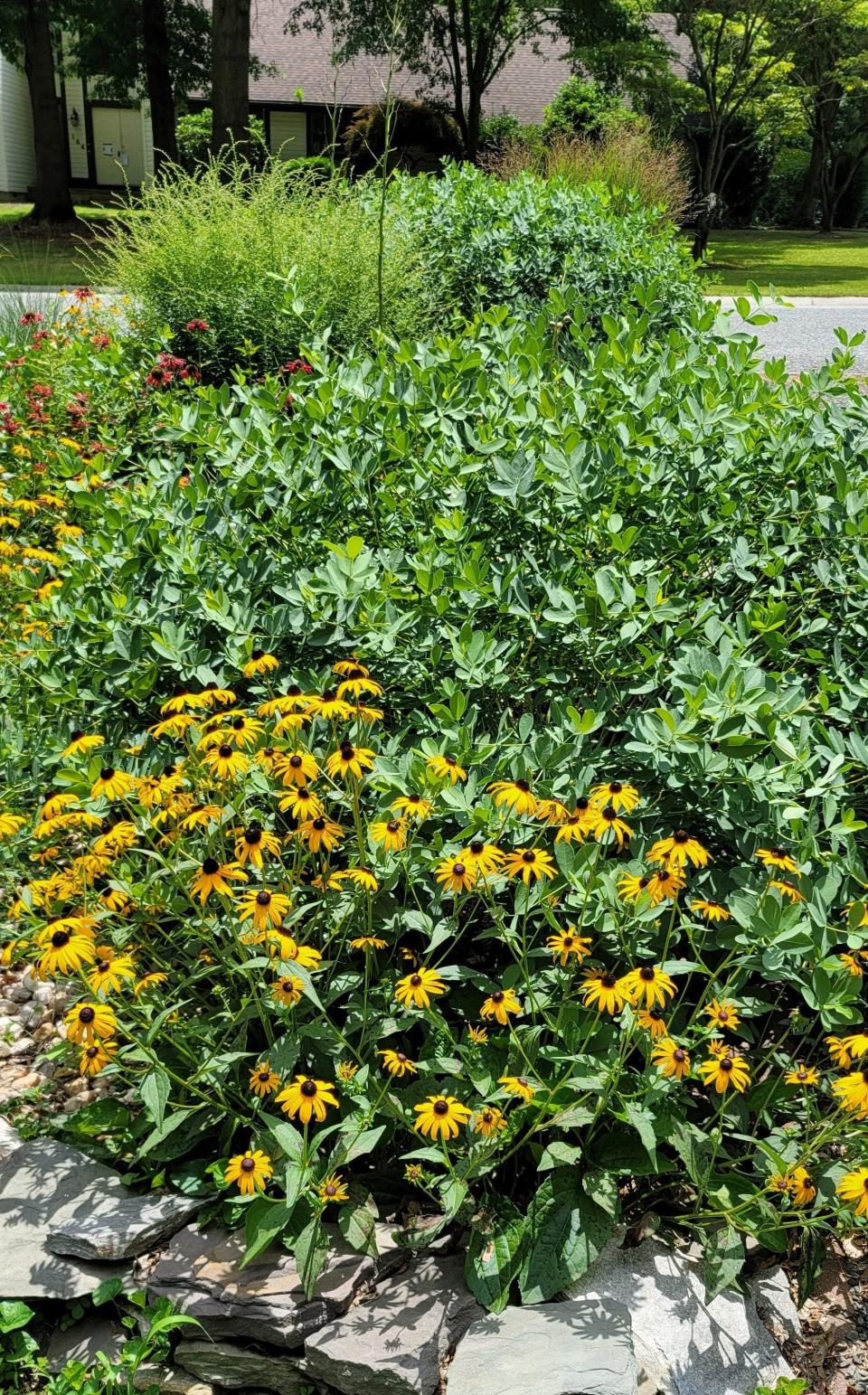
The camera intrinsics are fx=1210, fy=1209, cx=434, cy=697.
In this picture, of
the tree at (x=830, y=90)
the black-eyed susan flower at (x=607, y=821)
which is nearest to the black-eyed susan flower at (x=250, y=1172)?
the black-eyed susan flower at (x=607, y=821)

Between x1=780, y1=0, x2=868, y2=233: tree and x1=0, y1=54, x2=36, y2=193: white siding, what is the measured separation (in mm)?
18675

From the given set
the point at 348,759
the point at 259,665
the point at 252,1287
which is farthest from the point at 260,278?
the point at 252,1287

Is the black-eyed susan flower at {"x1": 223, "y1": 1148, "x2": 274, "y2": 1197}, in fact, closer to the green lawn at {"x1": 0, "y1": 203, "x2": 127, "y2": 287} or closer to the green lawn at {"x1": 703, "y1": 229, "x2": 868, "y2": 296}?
the green lawn at {"x1": 0, "y1": 203, "x2": 127, "y2": 287}

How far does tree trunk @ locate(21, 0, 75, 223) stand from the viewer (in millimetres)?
20219

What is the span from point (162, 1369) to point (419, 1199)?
0.58 meters

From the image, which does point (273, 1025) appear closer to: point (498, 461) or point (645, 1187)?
point (645, 1187)

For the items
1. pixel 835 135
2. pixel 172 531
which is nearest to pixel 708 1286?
pixel 172 531

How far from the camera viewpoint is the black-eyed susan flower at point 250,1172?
2.11 m

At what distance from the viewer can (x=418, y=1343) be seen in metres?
2.16

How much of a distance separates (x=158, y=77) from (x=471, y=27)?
7192 mm

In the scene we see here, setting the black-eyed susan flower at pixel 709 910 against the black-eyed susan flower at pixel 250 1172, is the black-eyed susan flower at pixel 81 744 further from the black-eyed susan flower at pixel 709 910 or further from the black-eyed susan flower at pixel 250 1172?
the black-eyed susan flower at pixel 709 910

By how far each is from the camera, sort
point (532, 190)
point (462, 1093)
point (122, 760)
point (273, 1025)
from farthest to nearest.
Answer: point (532, 190) < point (122, 760) < point (273, 1025) < point (462, 1093)

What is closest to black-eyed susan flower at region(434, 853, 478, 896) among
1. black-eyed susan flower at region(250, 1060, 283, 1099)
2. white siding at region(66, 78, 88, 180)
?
black-eyed susan flower at region(250, 1060, 283, 1099)

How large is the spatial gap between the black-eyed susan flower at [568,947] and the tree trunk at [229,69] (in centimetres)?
1300
